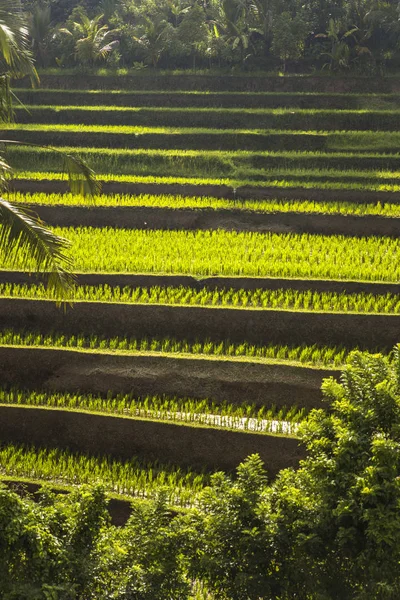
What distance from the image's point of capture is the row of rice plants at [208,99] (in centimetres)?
1816

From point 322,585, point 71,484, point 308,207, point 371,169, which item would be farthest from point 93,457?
point 371,169

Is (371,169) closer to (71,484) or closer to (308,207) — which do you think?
(308,207)

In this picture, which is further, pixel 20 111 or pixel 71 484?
pixel 20 111

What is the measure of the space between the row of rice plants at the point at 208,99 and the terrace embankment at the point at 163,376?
10.7m

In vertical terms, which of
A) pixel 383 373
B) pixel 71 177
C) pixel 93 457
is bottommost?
pixel 93 457

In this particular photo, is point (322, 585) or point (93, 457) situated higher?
point (322, 585)

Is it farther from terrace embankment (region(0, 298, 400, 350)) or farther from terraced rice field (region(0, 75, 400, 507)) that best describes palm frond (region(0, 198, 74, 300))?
terrace embankment (region(0, 298, 400, 350))

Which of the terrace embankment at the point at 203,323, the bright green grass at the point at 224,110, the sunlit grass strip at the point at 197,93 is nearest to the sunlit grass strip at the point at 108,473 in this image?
the terrace embankment at the point at 203,323

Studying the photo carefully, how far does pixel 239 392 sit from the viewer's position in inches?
344

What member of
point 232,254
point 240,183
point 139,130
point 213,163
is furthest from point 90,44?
point 232,254

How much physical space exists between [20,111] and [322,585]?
1513 cm

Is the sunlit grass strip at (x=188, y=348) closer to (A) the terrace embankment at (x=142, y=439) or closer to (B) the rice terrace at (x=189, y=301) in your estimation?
(B) the rice terrace at (x=189, y=301)

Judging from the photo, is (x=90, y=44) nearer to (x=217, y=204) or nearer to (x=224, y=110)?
(x=224, y=110)

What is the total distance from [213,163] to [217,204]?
2.37 metres
